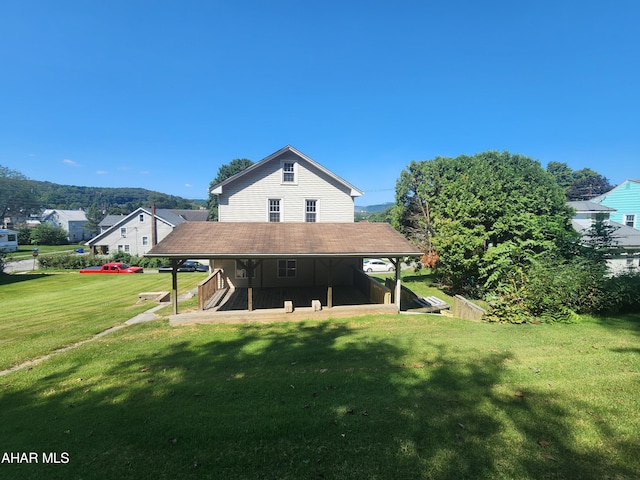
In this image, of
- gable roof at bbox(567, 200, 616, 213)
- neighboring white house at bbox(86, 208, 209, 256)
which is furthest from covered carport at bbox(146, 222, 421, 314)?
neighboring white house at bbox(86, 208, 209, 256)

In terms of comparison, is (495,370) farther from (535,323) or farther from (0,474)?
(0,474)

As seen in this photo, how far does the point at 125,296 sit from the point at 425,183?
2524 cm

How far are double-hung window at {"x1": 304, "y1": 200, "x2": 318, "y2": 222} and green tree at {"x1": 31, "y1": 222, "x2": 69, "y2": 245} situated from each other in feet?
248

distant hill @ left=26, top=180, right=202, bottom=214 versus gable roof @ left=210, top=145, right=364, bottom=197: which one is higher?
distant hill @ left=26, top=180, right=202, bottom=214

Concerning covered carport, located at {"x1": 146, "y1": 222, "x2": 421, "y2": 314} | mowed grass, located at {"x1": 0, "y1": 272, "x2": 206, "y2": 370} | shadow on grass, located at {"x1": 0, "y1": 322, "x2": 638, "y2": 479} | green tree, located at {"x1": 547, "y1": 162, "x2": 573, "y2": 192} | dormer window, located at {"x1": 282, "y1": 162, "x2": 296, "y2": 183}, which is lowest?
mowed grass, located at {"x1": 0, "y1": 272, "x2": 206, "y2": 370}

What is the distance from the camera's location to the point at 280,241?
39.8 feet

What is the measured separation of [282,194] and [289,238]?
6.08m

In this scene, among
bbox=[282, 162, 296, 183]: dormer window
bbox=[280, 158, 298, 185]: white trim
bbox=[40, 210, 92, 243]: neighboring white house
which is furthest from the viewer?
bbox=[40, 210, 92, 243]: neighboring white house

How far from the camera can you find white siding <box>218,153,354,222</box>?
17.6 meters

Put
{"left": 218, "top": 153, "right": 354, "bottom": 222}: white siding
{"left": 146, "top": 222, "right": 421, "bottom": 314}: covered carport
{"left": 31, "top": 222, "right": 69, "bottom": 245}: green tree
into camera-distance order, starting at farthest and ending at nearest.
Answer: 1. {"left": 31, "top": 222, "right": 69, "bottom": 245}: green tree
2. {"left": 218, "top": 153, "right": 354, "bottom": 222}: white siding
3. {"left": 146, "top": 222, "right": 421, "bottom": 314}: covered carport

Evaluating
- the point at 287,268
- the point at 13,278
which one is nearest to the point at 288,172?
the point at 287,268

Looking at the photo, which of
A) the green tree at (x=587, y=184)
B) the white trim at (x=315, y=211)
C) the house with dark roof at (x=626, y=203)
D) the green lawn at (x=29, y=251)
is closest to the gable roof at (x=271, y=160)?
the white trim at (x=315, y=211)

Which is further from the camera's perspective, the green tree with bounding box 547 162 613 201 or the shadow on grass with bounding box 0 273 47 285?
the green tree with bounding box 547 162 613 201

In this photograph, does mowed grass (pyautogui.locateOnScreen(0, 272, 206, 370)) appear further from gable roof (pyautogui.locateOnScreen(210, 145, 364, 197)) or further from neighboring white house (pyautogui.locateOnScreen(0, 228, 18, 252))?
neighboring white house (pyautogui.locateOnScreen(0, 228, 18, 252))
